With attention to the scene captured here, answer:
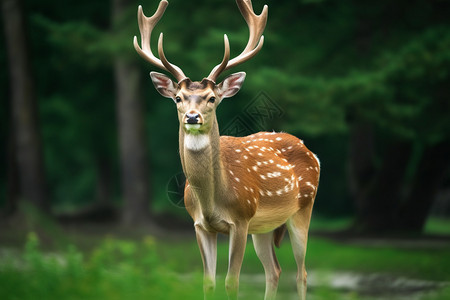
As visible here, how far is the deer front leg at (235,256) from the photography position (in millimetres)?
4547

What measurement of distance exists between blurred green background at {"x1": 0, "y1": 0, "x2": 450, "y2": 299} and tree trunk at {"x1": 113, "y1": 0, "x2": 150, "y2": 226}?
3 cm

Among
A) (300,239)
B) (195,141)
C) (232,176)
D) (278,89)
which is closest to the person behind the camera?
(195,141)

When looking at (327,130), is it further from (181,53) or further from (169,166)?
(169,166)

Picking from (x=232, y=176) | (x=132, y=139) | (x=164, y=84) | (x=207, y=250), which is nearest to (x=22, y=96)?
(x=132, y=139)

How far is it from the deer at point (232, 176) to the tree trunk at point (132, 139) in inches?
413

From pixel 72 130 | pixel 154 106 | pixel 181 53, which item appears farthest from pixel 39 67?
pixel 181 53

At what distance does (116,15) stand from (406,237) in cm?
779

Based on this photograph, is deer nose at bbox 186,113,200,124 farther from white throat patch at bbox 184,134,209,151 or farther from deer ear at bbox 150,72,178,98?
deer ear at bbox 150,72,178,98

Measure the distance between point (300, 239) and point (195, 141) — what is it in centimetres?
137

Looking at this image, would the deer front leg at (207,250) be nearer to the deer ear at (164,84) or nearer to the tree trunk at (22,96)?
the deer ear at (164,84)

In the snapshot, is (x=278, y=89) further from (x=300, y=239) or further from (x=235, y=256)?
(x=235, y=256)

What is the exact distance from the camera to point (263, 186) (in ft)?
16.9

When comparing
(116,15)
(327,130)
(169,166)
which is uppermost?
(116,15)

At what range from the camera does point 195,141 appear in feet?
14.5
